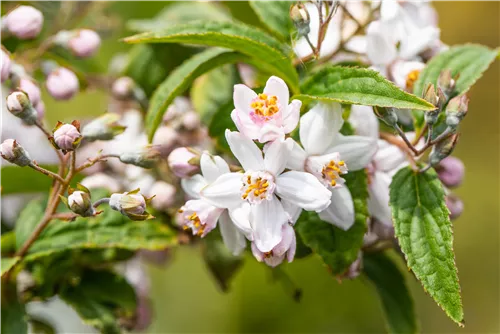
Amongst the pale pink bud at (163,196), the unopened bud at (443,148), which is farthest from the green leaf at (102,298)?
the unopened bud at (443,148)

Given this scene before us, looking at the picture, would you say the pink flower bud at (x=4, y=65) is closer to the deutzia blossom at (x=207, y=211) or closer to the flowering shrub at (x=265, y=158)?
the flowering shrub at (x=265, y=158)

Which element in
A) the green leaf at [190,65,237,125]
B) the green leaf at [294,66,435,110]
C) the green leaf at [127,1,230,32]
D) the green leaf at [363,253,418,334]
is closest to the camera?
the green leaf at [294,66,435,110]

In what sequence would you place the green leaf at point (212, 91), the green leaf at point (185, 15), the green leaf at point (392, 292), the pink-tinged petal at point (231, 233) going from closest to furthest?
the pink-tinged petal at point (231, 233) < the green leaf at point (392, 292) < the green leaf at point (212, 91) < the green leaf at point (185, 15)

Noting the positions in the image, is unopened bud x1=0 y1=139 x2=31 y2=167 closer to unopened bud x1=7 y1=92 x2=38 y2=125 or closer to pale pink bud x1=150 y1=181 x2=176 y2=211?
unopened bud x1=7 y1=92 x2=38 y2=125

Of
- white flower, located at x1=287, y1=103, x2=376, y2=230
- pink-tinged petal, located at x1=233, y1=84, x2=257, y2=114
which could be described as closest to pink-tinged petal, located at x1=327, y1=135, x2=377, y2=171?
white flower, located at x1=287, y1=103, x2=376, y2=230

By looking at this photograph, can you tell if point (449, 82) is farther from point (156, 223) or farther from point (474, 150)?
point (474, 150)

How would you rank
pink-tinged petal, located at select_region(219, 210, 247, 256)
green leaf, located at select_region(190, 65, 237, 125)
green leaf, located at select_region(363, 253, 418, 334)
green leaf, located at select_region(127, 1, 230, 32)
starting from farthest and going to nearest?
green leaf, located at select_region(127, 1, 230, 32) < green leaf, located at select_region(190, 65, 237, 125) < green leaf, located at select_region(363, 253, 418, 334) < pink-tinged petal, located at select_region(219, 210, 247, 256)
